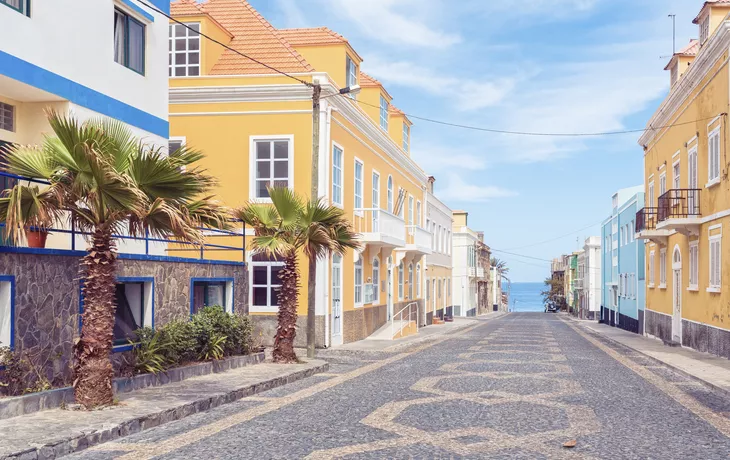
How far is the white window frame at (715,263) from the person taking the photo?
64.7ft

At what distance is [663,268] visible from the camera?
28.2 m

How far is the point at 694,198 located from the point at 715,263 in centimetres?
265

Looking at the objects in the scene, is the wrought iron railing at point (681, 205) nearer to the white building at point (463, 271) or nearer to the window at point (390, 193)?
the window at point (390, 193)

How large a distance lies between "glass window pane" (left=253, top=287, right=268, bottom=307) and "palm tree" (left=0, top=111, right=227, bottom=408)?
11.2 meters

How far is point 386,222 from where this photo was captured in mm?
26141

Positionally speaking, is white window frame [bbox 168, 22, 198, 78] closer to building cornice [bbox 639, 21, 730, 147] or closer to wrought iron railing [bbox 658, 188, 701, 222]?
building cornice [bbox 639, 21, 730, 147]

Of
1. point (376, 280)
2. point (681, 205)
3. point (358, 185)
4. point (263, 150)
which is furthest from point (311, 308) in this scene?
point (681, 205)

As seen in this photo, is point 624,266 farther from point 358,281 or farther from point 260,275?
point 260,275

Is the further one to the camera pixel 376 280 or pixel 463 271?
pixel 463 271

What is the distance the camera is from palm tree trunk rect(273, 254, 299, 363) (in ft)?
52.7

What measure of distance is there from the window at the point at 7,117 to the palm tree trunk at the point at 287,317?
5688 mm

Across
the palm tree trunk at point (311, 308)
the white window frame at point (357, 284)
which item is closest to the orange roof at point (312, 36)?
the white window frame at point (357, 284)

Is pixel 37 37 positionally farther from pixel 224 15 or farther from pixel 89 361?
pixel 224 15

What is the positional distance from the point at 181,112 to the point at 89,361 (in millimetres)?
13597
